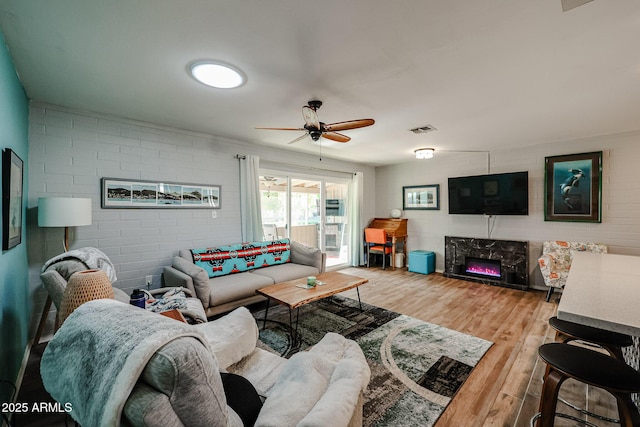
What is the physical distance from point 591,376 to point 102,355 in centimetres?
188

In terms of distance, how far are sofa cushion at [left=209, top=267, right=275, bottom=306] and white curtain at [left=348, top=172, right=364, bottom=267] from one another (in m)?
3.02

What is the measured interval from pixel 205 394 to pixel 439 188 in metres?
5.75

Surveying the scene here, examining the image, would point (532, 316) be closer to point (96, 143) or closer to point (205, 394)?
point (205, 394)

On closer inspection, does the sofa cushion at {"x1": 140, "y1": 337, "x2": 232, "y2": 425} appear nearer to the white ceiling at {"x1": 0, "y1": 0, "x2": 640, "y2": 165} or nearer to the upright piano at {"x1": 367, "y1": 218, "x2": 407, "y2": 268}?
the white ceiling at {"x1": 0, "y1": 0, "x2": 640, "y2": 165}

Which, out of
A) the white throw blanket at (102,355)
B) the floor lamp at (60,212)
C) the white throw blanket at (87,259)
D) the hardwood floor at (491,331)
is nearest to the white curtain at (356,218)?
the hardwood floor at (491,331)

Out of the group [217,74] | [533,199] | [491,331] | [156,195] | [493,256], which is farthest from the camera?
[493,256]

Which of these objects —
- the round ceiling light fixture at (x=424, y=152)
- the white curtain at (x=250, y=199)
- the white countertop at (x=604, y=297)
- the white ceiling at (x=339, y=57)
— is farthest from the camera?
the round ceiling light fixture at (x=424, y=152)

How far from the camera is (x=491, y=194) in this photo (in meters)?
4.81

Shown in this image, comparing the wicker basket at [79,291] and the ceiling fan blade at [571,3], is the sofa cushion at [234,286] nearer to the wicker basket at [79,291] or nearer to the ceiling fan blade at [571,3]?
the wicker basket at [79,291]

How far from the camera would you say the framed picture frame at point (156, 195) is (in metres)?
3.12

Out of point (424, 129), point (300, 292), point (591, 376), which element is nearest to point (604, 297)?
point (591, 376)

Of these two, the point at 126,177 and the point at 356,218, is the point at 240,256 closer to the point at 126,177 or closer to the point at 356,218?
the point at 126,177

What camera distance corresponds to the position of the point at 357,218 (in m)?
6.10

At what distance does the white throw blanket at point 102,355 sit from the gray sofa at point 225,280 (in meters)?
1.98
